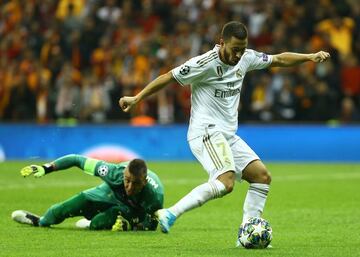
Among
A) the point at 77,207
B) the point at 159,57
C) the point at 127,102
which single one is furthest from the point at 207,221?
the point at 159,57

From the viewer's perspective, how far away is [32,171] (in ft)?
33.0

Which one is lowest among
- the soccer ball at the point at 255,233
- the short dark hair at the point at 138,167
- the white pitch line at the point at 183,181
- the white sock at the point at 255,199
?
the white pitch line at the point at 183,181

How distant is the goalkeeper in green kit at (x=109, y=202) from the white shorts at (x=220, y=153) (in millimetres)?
906

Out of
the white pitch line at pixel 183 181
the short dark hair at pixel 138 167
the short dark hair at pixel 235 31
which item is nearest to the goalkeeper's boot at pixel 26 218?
the short dark hair at pixel 138 167

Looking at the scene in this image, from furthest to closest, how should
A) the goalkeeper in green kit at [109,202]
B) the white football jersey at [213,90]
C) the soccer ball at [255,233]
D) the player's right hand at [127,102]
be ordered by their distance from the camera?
the goalkeeper in green kit at [109,202]
the white football jersey at [213,90]
the soccer ball at [255,233]
the player's right hand at [127,102]

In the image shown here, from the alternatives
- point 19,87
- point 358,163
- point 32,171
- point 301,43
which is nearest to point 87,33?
point 19,87

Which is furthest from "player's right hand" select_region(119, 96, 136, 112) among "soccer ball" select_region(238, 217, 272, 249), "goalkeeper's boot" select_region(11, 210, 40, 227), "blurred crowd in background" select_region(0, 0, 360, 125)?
"blurred crowd in background" select_region(0, 0, 360, 125)

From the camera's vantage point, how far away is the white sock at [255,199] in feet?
31.9

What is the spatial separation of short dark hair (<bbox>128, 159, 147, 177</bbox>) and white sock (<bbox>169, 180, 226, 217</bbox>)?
1.00 meters

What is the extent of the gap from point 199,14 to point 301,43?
10.9 ft

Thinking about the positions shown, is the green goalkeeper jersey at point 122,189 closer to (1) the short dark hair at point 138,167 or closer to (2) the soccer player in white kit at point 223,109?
(1) the short dark hair at point 138,167

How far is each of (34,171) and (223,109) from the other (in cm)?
210

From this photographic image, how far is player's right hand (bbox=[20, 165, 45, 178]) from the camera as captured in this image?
9.98m

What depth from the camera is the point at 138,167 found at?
1002cm
